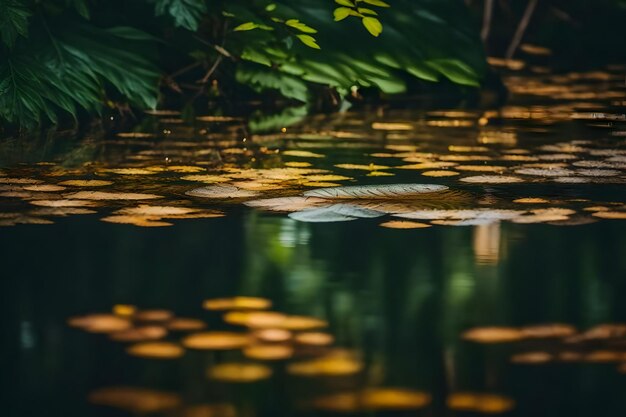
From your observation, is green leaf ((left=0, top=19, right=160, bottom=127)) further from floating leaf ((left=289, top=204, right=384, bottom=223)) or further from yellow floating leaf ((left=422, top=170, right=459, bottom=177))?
floating leaf ((left=289, top=204, right=384, bottom=223))

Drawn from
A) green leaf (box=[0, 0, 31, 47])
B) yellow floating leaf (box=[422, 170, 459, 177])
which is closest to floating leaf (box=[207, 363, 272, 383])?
yellow floating leaf (box=[422, 170, 459, 177])

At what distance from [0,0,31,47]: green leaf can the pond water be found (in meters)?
0.46

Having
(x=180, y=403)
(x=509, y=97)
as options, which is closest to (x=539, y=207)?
(x=180, y=403)

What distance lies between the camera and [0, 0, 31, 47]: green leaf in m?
6.15

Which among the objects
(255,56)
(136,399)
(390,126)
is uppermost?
(255,56)

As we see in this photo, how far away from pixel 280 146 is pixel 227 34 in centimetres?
176

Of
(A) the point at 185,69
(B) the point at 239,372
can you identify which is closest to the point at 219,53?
(A) the point at 185,69

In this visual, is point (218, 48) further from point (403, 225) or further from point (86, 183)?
point (403, 225)

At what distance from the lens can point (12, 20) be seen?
6195 mm

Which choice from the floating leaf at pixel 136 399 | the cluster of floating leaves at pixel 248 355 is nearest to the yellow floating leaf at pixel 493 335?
the cluster of floating leaves at pixel 248 355

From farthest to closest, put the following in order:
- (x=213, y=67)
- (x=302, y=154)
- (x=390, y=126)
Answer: (x=213, y=67), (x=390, y=126), (x=302, y=154)

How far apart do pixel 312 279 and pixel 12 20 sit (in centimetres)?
313

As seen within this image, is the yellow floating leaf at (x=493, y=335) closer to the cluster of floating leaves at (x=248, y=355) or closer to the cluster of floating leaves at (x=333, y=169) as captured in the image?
the cluster of floating leaves at (x=248, y=355)

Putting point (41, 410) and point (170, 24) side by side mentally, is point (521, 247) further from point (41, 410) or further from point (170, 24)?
point (170, 24)
